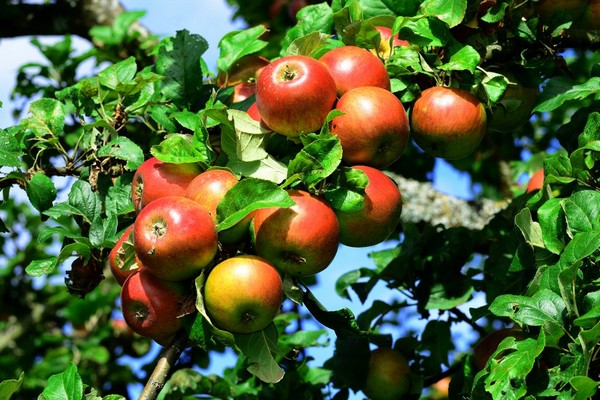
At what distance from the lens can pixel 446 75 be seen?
1575 mm

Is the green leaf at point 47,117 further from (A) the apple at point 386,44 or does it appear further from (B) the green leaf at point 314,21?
(A) the apple at point 386,44

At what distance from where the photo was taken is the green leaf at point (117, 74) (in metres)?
1.73

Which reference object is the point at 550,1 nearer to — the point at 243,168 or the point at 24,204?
the point at 243,168

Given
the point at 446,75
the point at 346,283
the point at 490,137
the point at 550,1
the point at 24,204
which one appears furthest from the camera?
Result: the point at 24,204

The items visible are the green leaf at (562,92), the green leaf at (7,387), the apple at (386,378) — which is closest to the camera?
the green leaf at (7,387)

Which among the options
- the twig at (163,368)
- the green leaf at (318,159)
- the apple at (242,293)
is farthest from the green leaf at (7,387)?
the green leaf at (318,159)

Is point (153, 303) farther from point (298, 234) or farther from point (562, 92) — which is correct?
point (562, 92)

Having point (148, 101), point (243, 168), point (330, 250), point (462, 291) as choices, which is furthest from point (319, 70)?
point (462, 291)

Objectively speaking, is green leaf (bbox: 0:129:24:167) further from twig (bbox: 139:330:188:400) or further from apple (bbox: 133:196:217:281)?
twig (bbox: 139:330:188:400)

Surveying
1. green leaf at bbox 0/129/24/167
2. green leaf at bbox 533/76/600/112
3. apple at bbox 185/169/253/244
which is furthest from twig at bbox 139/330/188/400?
green leaf at bbox 533/76/600/112

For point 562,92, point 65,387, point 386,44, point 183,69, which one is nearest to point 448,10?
point 386,44

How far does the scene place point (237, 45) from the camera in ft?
5.93

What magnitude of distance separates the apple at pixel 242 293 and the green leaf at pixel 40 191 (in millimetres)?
430

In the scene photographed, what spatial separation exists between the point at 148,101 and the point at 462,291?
90cm
